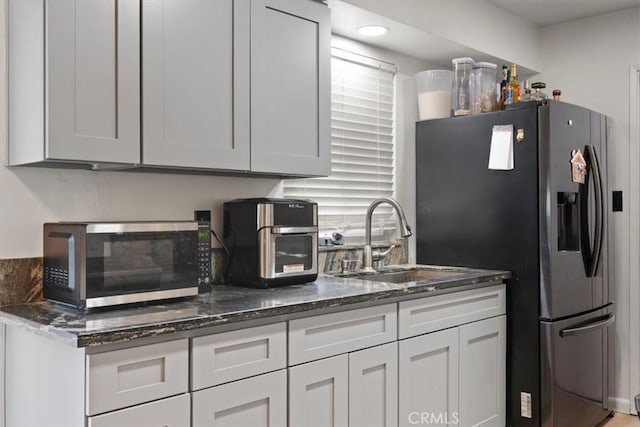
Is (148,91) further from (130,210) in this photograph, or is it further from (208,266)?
(208,266)

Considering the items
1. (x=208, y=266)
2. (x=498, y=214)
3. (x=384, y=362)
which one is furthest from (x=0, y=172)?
(x=498, y=214)

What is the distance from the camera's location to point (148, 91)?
1877 mm

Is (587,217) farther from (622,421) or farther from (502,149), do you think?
(622,421)

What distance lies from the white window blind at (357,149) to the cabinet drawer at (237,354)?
1.11 meters

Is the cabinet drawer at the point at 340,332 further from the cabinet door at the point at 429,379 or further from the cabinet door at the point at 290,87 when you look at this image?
the cabinet door at the point at 290,87

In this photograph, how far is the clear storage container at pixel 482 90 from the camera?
10.4 ft

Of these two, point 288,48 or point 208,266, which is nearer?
point 208,266

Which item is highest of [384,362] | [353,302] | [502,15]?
[502,15]

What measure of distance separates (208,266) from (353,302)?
540 mm

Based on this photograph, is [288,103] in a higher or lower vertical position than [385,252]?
higher

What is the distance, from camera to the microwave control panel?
2.09 metres

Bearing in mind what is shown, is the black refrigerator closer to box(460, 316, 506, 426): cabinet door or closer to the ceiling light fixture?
box(460, 316, 506, 426): cabinet door

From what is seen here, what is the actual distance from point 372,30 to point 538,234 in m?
1.31

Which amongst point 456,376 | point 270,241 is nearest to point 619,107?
point 456,376
